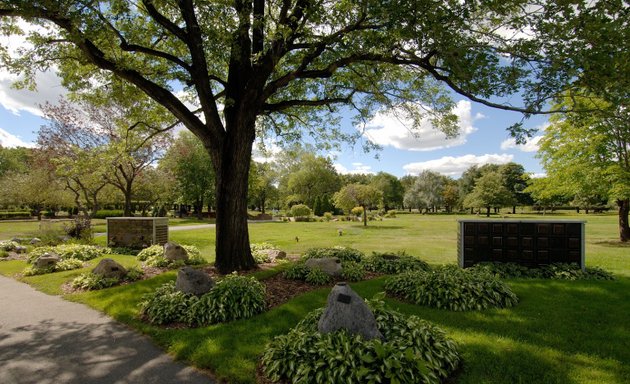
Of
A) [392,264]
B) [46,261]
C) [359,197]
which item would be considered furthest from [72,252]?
[359,197]

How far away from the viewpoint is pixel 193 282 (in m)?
6.37

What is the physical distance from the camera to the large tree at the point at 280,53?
18.7ft

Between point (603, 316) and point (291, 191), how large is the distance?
2134 inches

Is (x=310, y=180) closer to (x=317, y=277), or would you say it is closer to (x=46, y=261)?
(x=46, y=261)

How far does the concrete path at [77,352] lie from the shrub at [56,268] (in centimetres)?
360

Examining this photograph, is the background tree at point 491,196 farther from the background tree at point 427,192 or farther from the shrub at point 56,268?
the shrub at point 56,268

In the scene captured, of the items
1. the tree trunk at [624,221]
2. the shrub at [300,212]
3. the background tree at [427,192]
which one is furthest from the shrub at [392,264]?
the background tree at [427,192]

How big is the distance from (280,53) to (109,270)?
6.87m

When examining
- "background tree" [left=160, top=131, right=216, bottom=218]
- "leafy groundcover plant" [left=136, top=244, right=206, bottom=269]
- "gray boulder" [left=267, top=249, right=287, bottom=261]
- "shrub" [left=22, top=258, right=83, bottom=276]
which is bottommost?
"shrub" [left=22, top=258, right=83, bottom=276]

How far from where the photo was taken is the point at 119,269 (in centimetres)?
888

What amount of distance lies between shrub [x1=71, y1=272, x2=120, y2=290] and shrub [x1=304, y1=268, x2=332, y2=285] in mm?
4758

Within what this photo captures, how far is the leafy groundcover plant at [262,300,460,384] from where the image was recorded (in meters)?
3.46

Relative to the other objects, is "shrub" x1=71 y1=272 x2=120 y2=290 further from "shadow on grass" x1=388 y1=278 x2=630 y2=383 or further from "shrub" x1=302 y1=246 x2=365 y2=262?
"shadow on grass" x1=388 y1=278 x2=630 y2=383

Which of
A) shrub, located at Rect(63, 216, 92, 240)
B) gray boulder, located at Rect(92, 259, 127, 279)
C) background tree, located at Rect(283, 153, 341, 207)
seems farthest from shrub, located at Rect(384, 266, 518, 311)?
background tree, located at Rect(283, 153, 341, 207)
